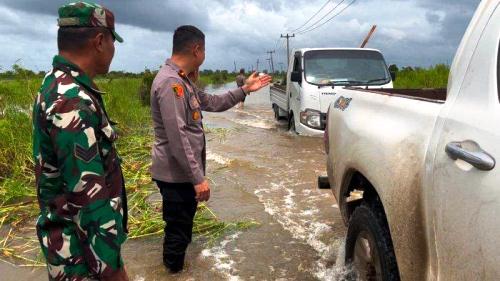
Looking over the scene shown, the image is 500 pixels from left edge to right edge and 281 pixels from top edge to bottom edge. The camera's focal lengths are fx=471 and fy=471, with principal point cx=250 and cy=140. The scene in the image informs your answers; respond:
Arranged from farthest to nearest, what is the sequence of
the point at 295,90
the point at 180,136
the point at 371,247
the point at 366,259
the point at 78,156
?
1. the point at 295,90
2. the point at 180,136
3. the point at 366,259
4. the point at 371,247
5. the point at 78,156

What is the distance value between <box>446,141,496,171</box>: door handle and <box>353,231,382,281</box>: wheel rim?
918mm

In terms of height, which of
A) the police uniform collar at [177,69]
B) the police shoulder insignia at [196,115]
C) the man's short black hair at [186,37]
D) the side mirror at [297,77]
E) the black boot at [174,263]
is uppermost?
the man's short black hair at [186,37]

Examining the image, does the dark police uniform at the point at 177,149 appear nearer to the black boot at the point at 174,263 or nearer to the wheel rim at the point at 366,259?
the black boot at the point at 174,263

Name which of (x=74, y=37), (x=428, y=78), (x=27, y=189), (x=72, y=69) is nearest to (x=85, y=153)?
(x=72, y=69)

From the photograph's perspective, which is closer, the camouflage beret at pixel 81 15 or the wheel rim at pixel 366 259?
the camouflage beret at pixel 81 15

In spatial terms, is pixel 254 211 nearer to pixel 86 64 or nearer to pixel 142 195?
pixel 142 195

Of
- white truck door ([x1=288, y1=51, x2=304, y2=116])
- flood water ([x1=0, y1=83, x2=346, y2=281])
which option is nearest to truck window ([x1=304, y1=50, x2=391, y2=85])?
white truck door ([x1=288, y1=51, x2=304, y2=116])

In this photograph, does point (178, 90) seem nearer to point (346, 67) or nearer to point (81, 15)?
point (81, 15)

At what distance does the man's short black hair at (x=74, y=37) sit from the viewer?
1.83 m

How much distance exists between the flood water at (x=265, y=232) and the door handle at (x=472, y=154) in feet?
6.03

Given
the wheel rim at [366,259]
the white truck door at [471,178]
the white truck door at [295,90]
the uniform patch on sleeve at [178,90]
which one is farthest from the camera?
the white truck door at [295,90]

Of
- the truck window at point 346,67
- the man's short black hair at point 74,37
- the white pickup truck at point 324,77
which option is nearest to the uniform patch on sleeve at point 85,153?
the man's short black hair at point 74,37

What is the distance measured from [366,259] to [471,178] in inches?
48.2

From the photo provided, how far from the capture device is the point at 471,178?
5.28 feet
